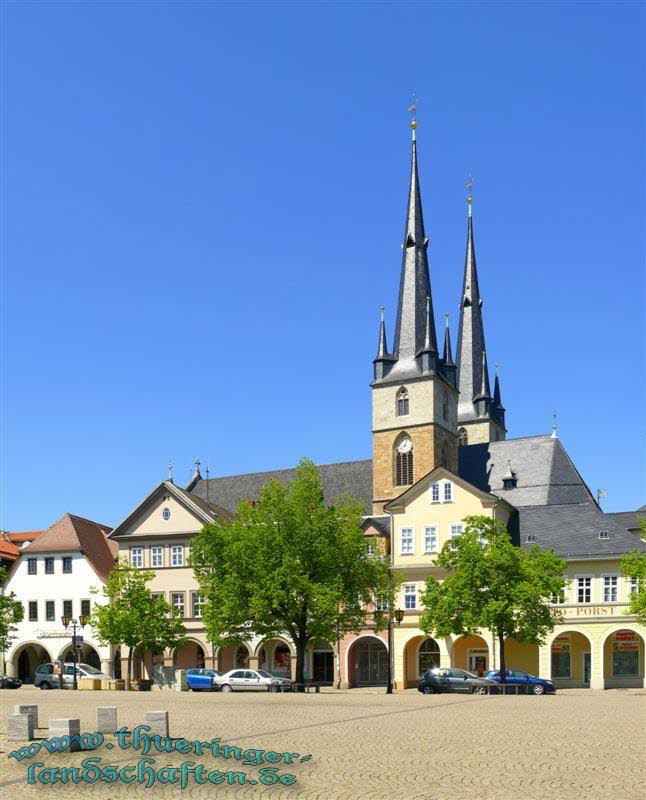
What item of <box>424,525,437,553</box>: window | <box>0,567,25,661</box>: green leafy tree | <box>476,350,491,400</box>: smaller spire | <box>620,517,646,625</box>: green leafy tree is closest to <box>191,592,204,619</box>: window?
<box>0,567,25,661</box>: green leafy tree

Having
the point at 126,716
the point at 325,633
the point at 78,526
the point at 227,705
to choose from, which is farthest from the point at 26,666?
the point at 126,716

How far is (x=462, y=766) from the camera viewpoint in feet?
52.4

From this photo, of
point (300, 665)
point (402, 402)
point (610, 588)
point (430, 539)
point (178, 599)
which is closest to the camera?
point (300, 665)

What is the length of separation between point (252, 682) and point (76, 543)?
2439cm

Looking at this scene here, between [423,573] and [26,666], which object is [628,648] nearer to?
[423,573]

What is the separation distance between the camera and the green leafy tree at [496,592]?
4600 cm

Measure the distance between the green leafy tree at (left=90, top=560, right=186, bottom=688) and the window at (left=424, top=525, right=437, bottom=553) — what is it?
48.9 ft

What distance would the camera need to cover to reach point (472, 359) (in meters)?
95.0

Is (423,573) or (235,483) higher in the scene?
(235,483)

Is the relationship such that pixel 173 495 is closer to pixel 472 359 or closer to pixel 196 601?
pixel 196 601

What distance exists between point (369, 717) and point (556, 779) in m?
11.7

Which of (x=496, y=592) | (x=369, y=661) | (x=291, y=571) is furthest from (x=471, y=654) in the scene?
(x=291, y=571)

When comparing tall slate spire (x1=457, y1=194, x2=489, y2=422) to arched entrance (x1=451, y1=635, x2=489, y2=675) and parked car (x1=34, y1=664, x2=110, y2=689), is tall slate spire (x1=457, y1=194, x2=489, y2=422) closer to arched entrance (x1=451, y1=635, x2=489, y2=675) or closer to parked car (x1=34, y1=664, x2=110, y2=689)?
arched entrance (x1=451, y1=635, x2=489, y2=675)

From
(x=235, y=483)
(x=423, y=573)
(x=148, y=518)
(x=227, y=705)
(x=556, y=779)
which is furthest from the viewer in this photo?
(x=235, y=483)
